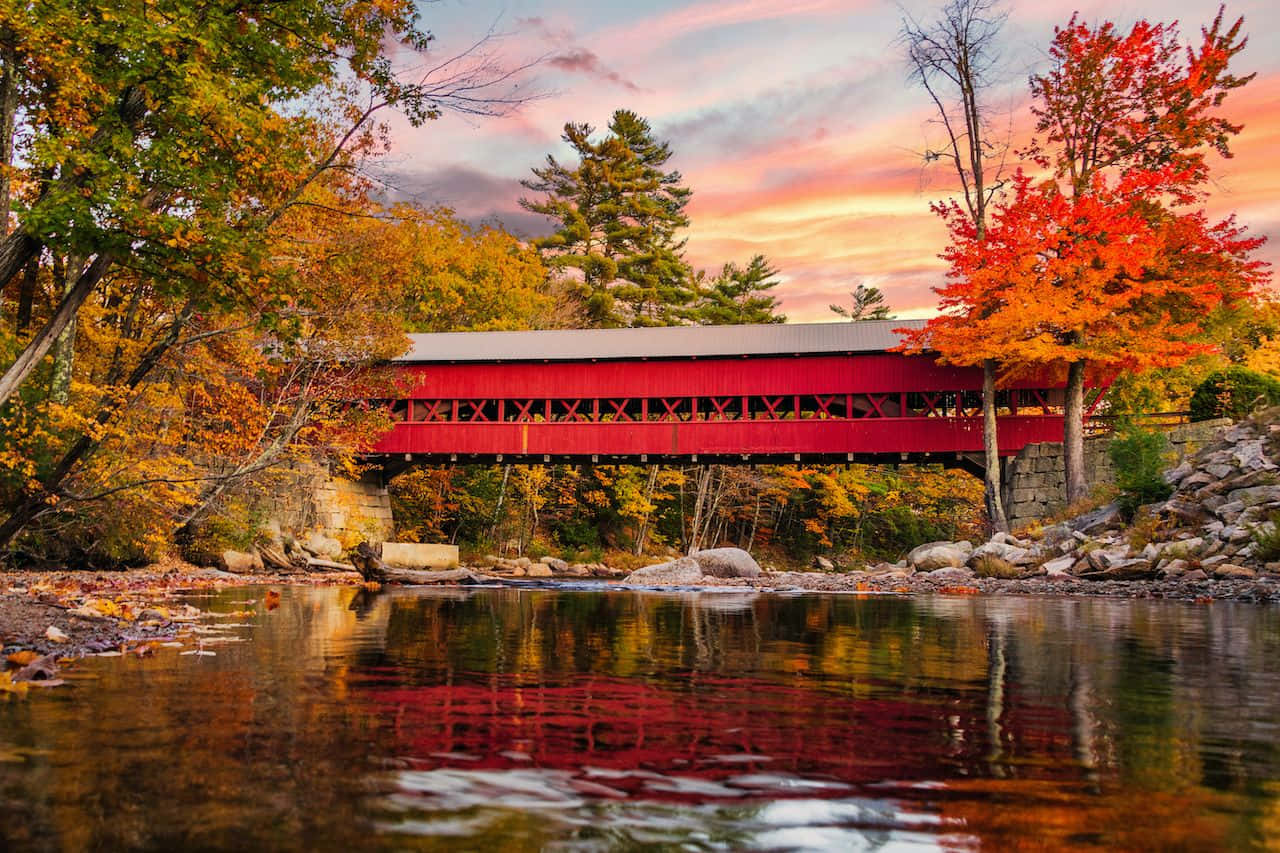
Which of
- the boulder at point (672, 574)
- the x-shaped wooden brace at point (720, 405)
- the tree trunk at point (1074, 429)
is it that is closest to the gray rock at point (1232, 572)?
the tree trunk at point (1074, 429)

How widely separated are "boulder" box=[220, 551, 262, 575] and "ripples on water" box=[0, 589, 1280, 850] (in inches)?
537

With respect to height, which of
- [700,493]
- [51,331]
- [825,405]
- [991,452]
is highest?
[825,405]

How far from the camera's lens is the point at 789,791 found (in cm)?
262

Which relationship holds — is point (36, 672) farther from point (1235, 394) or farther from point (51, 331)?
point (1235, 394)

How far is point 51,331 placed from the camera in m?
7.43

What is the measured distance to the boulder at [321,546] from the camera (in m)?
22.3

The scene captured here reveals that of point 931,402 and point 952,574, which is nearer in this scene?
point 952,574

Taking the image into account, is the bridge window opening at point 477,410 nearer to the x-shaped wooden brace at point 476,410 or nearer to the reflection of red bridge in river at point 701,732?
the x-shaped wooden brace at point 476,410

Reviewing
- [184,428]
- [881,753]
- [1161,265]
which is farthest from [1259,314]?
[881,753]

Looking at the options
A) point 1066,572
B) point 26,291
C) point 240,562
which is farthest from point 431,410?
point 1066,572

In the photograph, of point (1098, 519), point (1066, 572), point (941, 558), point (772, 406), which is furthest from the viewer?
point (772, 406)

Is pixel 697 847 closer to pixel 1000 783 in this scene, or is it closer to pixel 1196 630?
pixel 1000 783

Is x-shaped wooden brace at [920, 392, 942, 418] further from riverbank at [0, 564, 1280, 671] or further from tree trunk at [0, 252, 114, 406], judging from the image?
tree trunk at [0, 252, 114, 406]

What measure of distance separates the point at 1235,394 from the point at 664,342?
1345 centimetres
